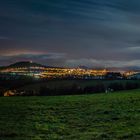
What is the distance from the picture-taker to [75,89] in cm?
5622

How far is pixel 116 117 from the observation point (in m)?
21.2

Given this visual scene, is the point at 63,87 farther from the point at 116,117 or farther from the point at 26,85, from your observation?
the point at 116,117

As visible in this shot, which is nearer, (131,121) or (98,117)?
(131,121)

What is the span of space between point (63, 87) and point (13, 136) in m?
40.1

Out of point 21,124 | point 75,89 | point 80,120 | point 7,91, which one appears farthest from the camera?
point 75,89

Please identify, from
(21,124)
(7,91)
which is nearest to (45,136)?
(21,124)

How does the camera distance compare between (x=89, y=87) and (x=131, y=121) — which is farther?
(x=89, y=87)

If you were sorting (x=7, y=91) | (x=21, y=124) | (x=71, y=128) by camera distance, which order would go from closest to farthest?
(x=71, y=128), (x=21, y=124), (x=7, y=91)

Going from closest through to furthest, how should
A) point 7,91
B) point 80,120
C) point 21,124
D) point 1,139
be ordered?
point 1,139 → point 21,124 → point 80,120 → point 7,91

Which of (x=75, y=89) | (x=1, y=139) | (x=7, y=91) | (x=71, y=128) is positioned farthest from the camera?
(x=75, y=89)

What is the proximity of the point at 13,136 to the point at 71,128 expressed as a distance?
10.4 feet

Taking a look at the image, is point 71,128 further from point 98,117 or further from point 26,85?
point 26,85

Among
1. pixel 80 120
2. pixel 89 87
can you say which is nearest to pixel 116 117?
pixel 80 120

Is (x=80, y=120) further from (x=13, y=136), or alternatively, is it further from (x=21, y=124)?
(x=13, y=136)
